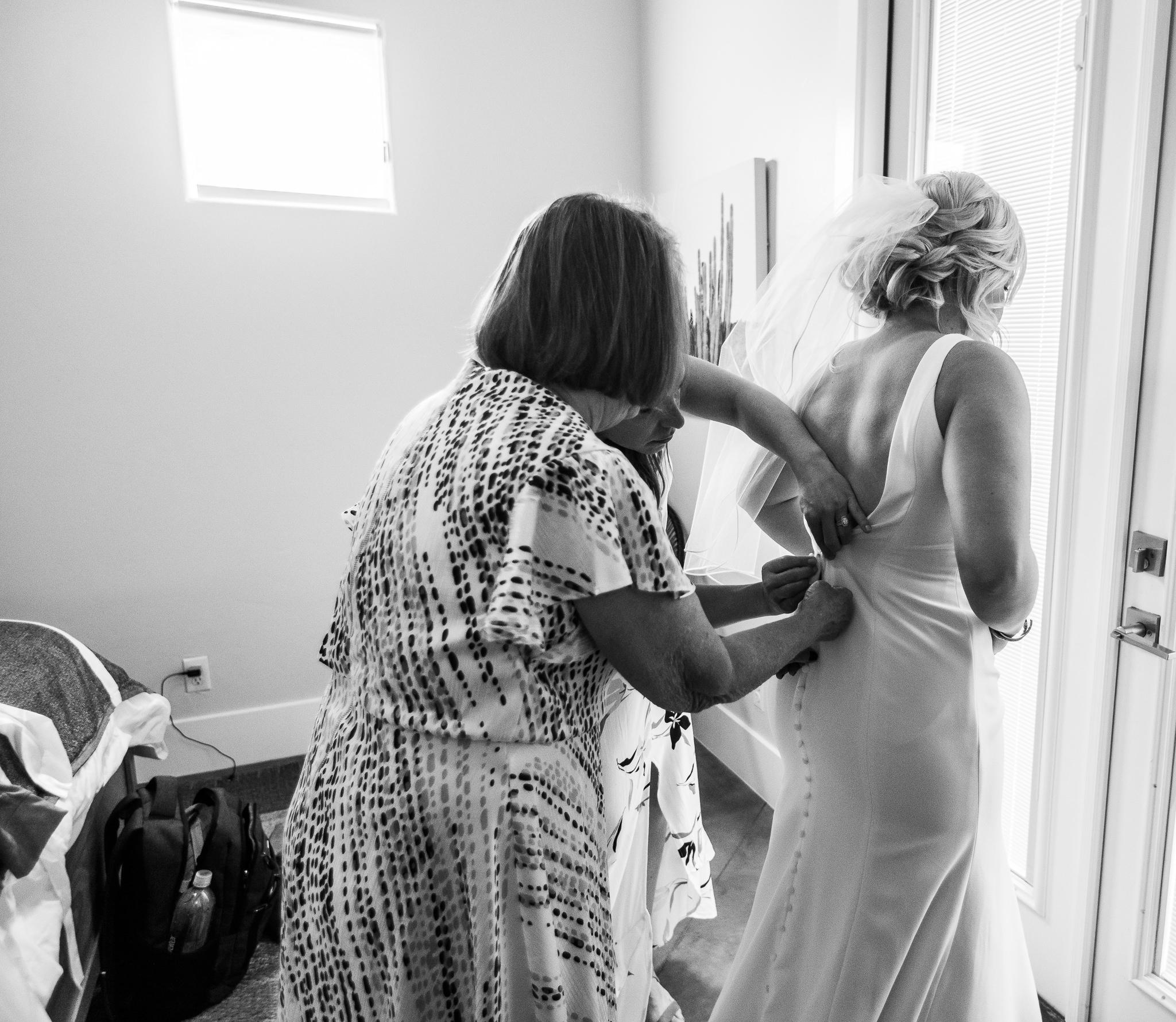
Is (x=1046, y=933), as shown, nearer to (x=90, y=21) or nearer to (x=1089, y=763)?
(x=1089, y=763)

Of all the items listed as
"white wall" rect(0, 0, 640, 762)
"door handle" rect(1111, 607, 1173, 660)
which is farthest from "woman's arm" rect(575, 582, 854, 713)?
"white wall" rect(0, 0, 640, 762)

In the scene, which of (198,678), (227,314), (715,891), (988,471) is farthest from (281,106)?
(715,891)

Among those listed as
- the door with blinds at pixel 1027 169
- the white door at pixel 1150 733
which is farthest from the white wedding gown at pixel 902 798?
the door with blinds at pixel 1027 169

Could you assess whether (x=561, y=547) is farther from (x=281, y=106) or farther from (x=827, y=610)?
(x=281, y=106)

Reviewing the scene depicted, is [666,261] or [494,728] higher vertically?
[666,261]

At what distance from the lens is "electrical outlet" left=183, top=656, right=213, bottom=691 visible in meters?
2.79

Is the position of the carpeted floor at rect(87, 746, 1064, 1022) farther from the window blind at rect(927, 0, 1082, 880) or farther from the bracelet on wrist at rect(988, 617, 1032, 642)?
the bracelet on wrist at rect(988, 617, 1032, 642)

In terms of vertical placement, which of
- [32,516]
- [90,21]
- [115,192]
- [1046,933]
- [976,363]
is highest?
[90,21]

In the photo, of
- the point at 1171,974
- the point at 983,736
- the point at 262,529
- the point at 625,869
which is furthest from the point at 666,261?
the point at 262,529

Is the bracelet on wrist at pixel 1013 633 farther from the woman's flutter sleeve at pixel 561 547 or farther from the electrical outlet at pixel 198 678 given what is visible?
the electrical outlet at pixel 198 678

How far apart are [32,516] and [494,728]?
2.46 meters

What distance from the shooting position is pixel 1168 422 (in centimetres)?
132

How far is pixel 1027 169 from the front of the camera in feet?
4.98

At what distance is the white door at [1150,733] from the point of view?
51.6 inches
